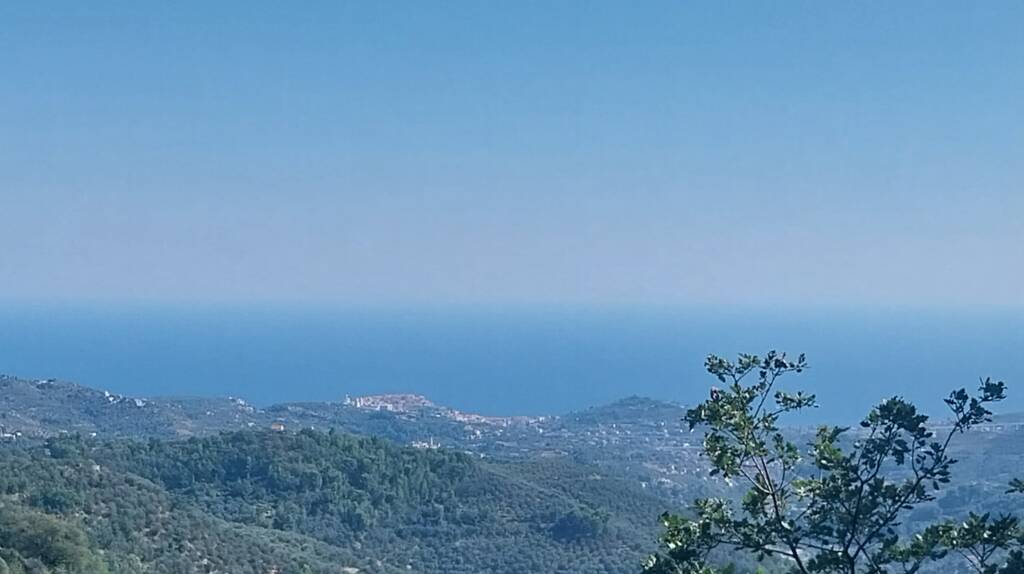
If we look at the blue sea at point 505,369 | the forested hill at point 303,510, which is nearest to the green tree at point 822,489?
the forested hill at point 303,510

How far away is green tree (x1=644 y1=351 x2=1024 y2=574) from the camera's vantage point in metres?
5.56

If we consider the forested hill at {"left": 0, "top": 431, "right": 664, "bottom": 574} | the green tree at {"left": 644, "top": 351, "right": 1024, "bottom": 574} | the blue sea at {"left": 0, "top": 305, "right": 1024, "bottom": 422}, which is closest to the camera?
the green tree at {"left": 644, "top": 351, "right": 1024, "bottom": 574}

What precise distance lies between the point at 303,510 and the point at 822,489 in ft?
102

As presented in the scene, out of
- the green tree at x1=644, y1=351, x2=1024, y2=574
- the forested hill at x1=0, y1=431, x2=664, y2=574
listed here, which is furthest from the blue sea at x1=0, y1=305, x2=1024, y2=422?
the green tree at x1=644, y1=351, x2=1024, y2=574

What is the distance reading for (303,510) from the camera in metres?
34.7

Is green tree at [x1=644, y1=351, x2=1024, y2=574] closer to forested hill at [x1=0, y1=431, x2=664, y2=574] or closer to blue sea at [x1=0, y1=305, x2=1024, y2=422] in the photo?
forested hill at [x1=0, y1=431, x2=664, y2=574]

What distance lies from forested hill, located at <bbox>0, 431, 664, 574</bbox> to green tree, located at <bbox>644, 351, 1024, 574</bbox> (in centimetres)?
1470

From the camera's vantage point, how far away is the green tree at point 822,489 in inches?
219

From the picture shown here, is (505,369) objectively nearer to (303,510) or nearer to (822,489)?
(303,510)

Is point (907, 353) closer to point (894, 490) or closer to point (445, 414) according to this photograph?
point (445, 414)

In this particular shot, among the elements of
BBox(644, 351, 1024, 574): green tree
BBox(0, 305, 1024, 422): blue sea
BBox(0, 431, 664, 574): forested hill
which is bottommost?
BBox(0, 305, 1024, 422): blue sea

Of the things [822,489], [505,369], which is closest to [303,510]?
[822,489]

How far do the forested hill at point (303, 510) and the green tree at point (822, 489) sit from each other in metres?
14.7

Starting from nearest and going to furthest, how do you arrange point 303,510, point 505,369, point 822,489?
point 822,489
point 303,510
point 505,369
